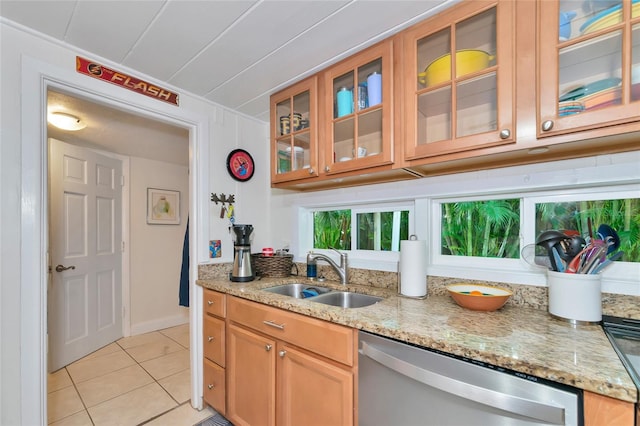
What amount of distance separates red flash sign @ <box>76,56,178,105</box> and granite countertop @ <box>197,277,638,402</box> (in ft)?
4.76

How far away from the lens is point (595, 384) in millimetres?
650

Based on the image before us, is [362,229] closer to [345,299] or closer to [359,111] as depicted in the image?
[345,299]

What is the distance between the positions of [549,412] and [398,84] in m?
1.27

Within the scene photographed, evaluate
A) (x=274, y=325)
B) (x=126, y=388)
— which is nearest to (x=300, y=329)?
(x=274, y=325)

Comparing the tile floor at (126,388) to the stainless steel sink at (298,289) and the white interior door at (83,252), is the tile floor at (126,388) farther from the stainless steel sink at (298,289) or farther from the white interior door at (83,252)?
the stainless steel sink at (298,289)

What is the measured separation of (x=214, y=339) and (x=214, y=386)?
12.1 inches

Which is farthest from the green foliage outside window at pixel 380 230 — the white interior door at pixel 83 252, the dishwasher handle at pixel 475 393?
the white interior door at pixel 83 252

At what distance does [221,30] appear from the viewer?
1.30 meters

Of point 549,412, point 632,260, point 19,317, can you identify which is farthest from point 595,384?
point 19,317

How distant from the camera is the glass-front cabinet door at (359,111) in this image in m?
1.34

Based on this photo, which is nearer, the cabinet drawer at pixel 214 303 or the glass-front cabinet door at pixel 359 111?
the glass-front cabinet door at pixel 359 111

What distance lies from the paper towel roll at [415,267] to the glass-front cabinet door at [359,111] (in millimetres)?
441

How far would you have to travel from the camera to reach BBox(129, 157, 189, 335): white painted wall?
10.7ft

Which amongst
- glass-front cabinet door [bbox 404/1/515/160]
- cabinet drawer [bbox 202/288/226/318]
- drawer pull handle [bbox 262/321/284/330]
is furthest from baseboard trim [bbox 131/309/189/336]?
glass-front cabinet door [bbox 404/1/515/160]
